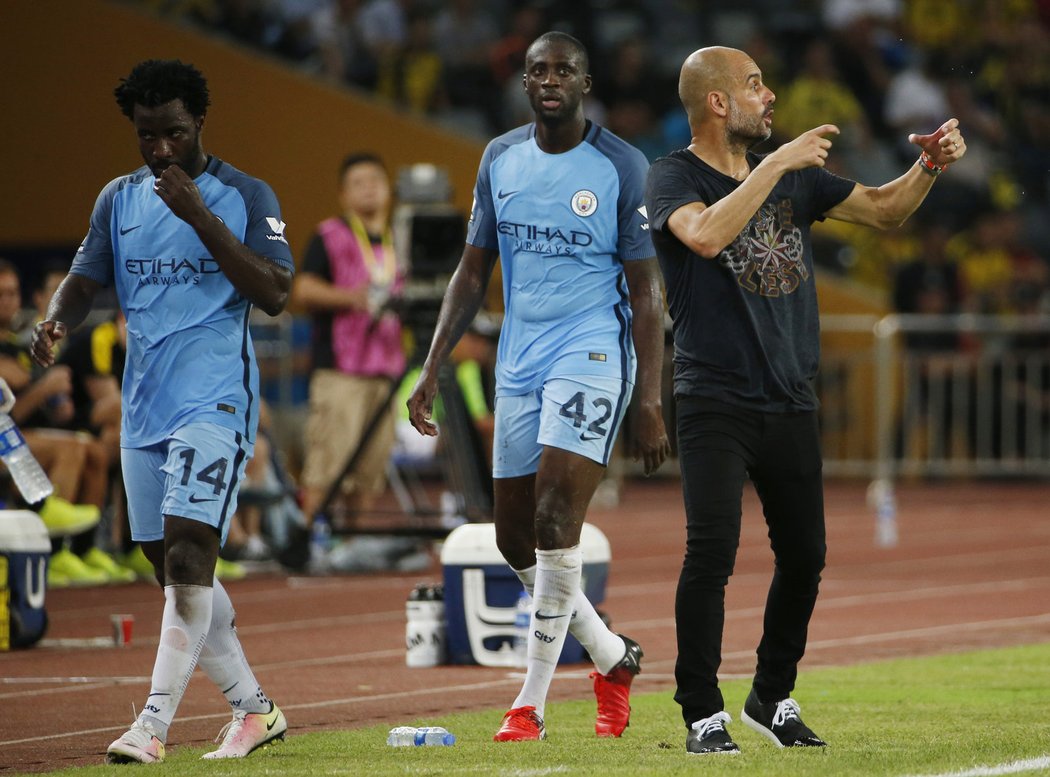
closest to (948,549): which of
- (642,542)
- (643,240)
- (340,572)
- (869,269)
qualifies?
(642,542)

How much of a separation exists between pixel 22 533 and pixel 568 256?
4.32 meters

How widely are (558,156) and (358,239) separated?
7.51 metres

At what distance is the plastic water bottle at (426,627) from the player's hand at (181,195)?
3.40 m

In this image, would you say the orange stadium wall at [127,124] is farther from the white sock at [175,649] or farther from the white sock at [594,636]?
the white sock at [175,649]

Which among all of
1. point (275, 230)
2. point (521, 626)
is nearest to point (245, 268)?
point (275, 230)

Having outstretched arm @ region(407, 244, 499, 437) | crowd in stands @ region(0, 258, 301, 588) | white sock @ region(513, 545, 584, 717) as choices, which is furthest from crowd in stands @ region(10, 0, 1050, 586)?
white sock @ region(513, 545, 584, 717)

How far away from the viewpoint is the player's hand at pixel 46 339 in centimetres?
679

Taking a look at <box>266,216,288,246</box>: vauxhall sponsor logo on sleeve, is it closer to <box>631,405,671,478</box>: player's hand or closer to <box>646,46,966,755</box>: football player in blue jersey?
<box>646,46,966,755</box>: football player in blue jersey

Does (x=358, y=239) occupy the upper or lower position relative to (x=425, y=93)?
lower

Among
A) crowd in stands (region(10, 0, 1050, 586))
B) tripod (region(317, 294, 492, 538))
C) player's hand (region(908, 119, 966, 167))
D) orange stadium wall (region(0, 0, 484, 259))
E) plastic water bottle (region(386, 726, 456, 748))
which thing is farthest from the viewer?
→ crowd in stands (region(10, 0, 1050, 586))

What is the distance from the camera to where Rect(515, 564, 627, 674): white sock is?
7422mm

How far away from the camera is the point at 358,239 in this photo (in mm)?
14820

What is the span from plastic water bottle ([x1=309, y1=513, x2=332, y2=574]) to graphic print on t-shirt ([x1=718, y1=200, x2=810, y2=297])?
8073 mm

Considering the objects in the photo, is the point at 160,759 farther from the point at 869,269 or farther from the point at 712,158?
the point at 869,269
